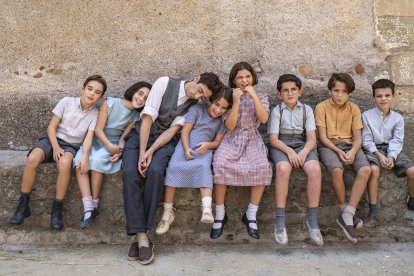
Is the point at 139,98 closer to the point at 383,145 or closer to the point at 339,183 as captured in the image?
the point at 339,183

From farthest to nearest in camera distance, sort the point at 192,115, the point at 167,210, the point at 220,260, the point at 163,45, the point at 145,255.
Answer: the point at 163,45 → the point at 192,115 → the point at 167,210 → the point at 220,260 → the point at 145,255

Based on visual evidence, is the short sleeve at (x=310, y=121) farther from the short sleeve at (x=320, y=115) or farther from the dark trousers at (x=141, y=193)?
the dark trousers at (x=141, y=193)

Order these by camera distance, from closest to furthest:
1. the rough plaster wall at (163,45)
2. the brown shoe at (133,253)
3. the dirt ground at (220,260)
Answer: the dirt ground at (220,260) < the brown shoe at (133,253) < the rough plaster wall at (163,45)

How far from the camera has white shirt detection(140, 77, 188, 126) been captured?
323cm

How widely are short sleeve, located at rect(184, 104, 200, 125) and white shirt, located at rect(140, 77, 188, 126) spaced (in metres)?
0.04

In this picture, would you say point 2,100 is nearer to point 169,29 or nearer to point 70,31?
point 70,31

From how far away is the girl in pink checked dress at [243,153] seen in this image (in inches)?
116

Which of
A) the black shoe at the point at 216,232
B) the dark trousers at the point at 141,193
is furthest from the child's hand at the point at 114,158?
the black shoe at the point at 216,232

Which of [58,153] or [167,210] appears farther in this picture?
[58,153]

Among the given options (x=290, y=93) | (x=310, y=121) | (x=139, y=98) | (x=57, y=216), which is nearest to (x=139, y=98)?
(x=139, y=98)

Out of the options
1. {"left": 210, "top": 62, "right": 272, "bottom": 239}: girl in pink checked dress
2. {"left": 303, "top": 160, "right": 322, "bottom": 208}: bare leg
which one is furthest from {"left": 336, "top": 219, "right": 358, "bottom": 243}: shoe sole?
{"left": 210, "top": 62, "right": 272, "bottom": 239}: girl in pink checked dress

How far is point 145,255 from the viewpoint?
271cm

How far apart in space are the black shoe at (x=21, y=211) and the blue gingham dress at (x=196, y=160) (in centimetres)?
99

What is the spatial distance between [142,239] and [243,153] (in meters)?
0.93
